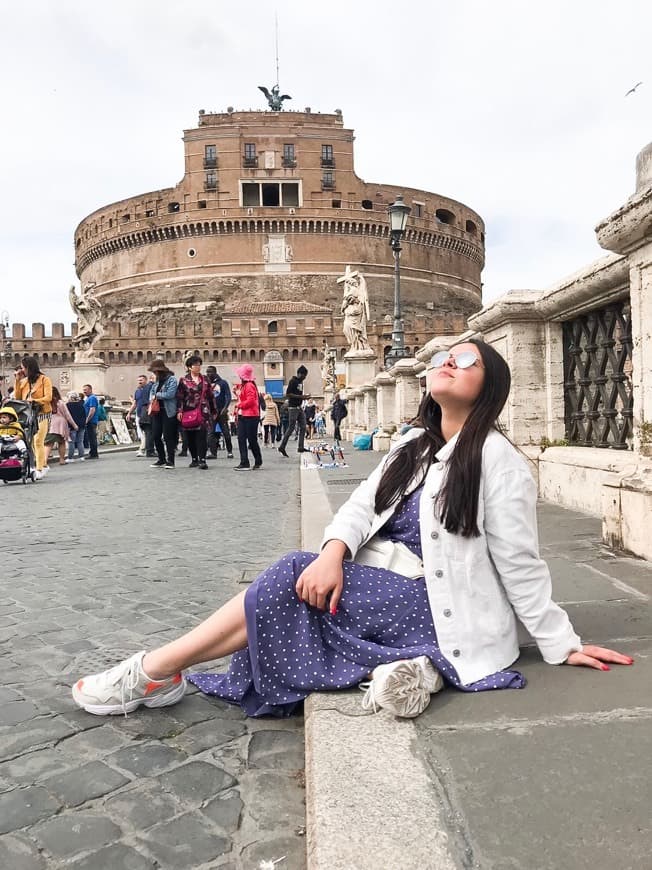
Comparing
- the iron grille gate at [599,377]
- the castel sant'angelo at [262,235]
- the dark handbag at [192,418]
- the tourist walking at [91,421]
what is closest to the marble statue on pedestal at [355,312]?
the tourist walking at [91,421]

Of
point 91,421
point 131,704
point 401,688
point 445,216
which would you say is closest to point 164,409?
point 91,421

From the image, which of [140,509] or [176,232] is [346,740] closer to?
[140,509]

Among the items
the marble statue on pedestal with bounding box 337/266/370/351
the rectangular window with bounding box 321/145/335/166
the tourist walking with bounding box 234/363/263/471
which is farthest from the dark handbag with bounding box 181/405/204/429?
the rectangular window with bounding box 321/145/335/166

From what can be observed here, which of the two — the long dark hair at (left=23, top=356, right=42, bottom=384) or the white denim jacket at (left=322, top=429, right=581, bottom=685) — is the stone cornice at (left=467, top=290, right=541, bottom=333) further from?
the long dark hair at (left=23, top=356, right=42, bottom=384)

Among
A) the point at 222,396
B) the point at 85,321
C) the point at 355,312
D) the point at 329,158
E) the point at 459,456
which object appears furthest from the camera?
the point at 329,158

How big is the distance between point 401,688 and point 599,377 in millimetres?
3438

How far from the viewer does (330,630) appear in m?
2.05

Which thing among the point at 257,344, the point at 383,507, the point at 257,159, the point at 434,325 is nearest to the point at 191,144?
the point at 257,159

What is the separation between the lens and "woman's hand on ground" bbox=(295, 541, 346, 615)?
1972mm

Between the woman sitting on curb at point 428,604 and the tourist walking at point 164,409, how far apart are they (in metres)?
8.40

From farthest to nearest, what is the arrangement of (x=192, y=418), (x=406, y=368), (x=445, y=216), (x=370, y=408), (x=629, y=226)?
(x=445, y=216)
(x=370, y=408)
(x=406, y=368)
(x=192, y=418)
(x=629, y=226)

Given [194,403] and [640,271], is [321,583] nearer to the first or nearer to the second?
[640,271]

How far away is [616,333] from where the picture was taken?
14.6 ft

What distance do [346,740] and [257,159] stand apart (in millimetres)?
56173
